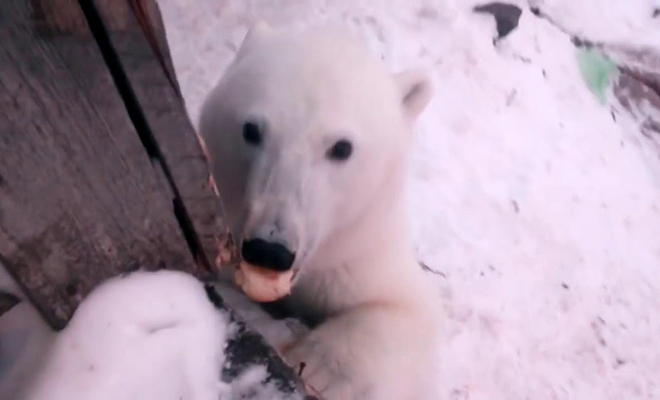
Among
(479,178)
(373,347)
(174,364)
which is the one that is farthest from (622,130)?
(174,364)

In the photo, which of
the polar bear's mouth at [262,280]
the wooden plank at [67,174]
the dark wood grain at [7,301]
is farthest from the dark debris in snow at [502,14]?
the dark wood grain at [7,301]

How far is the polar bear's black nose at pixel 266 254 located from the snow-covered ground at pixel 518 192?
1.29m

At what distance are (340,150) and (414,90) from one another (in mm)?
344

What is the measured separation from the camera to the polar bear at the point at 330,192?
150 centimetres

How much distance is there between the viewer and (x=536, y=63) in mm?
3547

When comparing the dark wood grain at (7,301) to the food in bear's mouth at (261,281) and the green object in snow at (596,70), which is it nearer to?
the food in bear's mouth at (261,281)

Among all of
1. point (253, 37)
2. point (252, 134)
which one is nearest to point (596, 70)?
point (253, 37)

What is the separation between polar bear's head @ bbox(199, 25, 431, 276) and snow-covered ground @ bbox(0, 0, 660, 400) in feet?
3.55

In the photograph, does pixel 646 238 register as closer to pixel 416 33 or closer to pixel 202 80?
pixel 416 33

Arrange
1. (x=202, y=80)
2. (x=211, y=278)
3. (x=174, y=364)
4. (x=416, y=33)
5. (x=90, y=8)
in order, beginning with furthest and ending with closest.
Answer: (x=416, y=33), (x=202, y=80), (x=211, y=278), (x=174, y=364), (x=90, y=8)

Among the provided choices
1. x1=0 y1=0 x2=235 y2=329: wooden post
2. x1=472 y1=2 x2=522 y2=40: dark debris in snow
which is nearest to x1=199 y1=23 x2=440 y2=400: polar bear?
x1=0 y1=0 x2=235 y2=329: wooden post

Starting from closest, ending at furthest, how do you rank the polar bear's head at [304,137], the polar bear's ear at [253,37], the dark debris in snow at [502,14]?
the polar bear's head at [304,137], the polar bear's ear at [253,37], the dark debris in snow at [502,14]

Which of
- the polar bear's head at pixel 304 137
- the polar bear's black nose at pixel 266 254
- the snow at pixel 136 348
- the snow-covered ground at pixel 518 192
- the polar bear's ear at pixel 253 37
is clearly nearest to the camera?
the snow at pixel 136 348

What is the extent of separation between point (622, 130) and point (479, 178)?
937 millimetres
